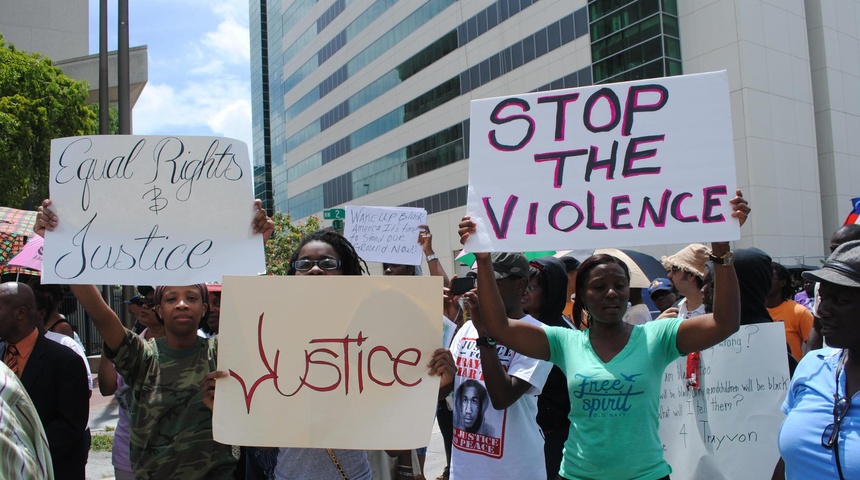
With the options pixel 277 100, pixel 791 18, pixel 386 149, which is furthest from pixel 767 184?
pixel 277 100

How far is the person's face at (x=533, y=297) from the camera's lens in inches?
154

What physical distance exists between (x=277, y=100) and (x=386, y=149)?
2363 cm

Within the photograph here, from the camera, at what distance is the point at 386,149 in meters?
44.2

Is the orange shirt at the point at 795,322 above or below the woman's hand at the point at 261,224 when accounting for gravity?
below

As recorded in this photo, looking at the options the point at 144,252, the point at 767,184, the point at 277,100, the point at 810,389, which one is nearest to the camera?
the point at 810,389

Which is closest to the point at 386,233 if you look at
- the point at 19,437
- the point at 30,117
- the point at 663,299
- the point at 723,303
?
the point at 663,299

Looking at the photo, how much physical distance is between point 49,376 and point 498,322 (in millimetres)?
2323

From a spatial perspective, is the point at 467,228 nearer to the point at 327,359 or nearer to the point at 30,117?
the point at 327,359

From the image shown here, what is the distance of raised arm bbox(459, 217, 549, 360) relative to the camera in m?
2.90

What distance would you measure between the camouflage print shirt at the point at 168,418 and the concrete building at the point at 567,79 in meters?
24.8

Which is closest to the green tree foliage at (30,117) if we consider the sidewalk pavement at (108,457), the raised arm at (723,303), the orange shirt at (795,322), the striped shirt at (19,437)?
the sidewalk pavement at (108,457)

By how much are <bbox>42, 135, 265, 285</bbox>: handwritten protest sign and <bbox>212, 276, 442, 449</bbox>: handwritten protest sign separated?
0.43m

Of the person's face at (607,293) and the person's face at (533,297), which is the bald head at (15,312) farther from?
the person's face at (607,293)

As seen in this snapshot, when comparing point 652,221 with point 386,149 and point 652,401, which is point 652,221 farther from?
point 386,149
